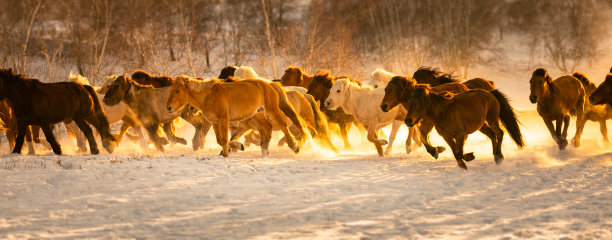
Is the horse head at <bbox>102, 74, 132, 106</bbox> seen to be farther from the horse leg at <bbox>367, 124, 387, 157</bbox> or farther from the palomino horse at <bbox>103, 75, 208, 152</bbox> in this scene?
the horse leg at <bbox>367, 124, 387, 157</bbox>

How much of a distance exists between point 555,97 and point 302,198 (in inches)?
261

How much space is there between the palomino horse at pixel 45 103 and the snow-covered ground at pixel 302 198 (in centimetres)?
86

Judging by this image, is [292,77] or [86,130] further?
[292,77]

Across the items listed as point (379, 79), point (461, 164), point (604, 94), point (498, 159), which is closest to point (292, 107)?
point (379, 79)

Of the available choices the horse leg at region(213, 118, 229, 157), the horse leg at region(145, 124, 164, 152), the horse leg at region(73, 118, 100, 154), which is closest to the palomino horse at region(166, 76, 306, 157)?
the horse leg at region(213, 118, 229, 157)

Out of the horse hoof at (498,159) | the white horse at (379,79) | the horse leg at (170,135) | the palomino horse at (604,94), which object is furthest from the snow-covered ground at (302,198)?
the horse leg at (170,135)

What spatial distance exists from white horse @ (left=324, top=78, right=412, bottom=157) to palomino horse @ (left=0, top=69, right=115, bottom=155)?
440cm

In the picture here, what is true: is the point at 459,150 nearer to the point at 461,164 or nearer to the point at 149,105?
the point at 461,164

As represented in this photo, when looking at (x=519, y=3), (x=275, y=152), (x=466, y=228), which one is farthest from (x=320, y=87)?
(x=519, y=3)

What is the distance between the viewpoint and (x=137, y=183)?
322 inches

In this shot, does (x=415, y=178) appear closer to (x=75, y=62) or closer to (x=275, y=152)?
(x=275, y=152)

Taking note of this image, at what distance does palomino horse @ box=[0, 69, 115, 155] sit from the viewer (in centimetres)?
1042

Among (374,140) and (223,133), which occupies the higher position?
(223,133)

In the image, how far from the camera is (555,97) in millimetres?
12211
